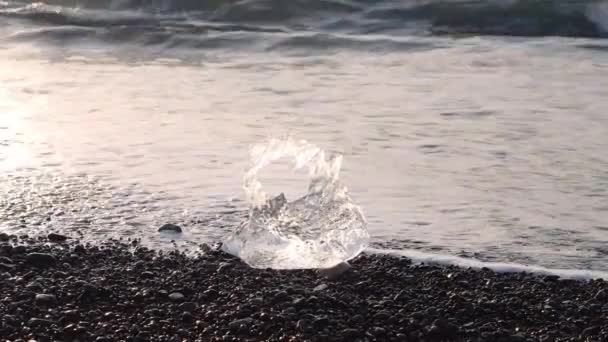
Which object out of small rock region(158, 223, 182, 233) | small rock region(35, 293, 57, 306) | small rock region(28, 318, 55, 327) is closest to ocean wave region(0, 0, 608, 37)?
small rock region(158, 223, 182, 233)

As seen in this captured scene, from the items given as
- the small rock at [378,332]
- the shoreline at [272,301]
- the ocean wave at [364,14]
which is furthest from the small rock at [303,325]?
the ocean wave at [364,14]

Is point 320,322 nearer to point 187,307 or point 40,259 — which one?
point 187,307

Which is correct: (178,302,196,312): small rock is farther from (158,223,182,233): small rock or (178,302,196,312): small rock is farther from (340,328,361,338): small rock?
(158,223,182,233): small rock

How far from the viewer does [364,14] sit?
1495 centimetres

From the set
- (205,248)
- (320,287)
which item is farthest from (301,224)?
(320,287)

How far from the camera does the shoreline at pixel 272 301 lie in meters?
3.66

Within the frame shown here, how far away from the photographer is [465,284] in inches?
163

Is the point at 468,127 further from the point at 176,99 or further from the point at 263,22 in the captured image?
the point at 263,22

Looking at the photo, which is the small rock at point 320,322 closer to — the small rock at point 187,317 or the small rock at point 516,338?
the small rock at point 187,317

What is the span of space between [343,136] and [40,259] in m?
2.98

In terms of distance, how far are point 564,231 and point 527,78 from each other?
4663 mm

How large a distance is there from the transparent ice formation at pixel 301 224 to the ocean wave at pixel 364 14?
9.02 metres

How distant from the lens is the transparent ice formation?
447cm

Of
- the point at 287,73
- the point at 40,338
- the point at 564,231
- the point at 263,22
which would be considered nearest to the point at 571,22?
the point at 263,22
